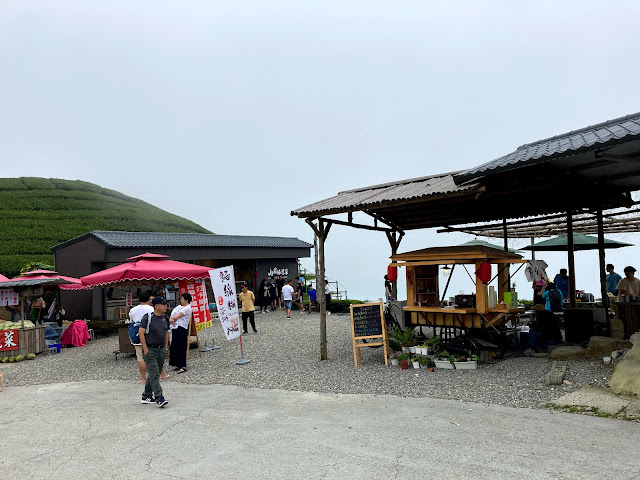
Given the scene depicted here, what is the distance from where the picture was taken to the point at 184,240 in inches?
864

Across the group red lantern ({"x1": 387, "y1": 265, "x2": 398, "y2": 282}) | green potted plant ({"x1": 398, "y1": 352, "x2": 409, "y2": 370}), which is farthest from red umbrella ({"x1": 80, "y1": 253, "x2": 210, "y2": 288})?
green potted plant ({"x1": 398, "y1": 352, "x2": 409, "y2": 370})

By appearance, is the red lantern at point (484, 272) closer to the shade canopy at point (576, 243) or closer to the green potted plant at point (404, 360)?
the green potted plant at point (404, 360)

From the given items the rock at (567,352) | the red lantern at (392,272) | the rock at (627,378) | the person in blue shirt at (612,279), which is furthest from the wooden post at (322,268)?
the person in blue shirt at (612,279)

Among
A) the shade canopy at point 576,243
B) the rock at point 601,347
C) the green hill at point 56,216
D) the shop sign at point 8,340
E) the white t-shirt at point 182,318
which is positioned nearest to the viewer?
the rock at point 601,347

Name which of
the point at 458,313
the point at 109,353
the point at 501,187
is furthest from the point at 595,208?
the point at 109,353

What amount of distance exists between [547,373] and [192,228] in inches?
1839

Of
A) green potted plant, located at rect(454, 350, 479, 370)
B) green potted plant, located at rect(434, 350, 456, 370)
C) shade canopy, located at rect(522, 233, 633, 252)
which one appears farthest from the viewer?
shade canopy, located at rect(522, 233, 633, 252)

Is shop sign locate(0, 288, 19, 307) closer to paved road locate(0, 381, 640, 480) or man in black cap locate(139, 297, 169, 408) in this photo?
paved road locate(0, 381, 640, 480)

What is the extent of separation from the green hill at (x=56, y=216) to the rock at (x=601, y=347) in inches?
1215

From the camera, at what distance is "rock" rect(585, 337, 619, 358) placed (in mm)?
7879

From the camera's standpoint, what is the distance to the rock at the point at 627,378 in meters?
5.91

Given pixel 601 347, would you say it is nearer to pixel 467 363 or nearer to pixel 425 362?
pixel 467 363

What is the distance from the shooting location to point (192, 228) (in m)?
50.4

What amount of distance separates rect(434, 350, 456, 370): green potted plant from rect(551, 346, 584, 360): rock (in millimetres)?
→ 1787
